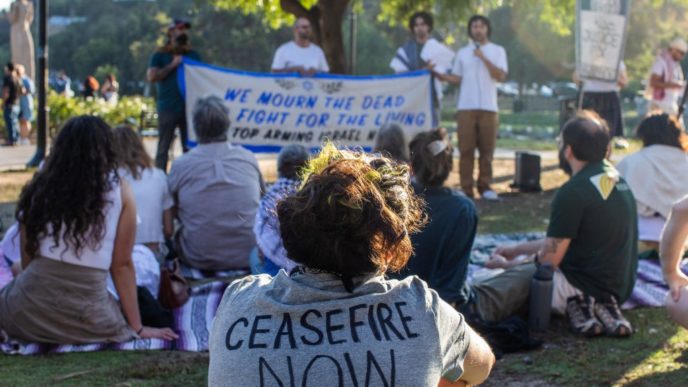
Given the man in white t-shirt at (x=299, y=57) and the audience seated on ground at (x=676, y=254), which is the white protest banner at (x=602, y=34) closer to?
the man in white t-shirt at (x=299, y=57)

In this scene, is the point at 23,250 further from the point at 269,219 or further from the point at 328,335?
the point at 328,335

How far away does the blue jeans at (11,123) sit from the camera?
17.9m

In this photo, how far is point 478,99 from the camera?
1073 centimetres

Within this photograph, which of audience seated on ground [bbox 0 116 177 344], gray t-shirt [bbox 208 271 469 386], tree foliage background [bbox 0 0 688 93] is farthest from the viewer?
tree foliage background [bbox 0 0 688 93]

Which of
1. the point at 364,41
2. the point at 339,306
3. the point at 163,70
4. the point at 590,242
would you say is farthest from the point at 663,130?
the point at 364,41

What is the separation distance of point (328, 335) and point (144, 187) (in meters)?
4.64

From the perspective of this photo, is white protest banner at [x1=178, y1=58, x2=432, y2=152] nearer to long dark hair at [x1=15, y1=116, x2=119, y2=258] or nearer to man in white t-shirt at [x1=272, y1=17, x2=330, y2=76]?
man in white t-shirt at [x1=272, y1=17, x2=330, y2=76]

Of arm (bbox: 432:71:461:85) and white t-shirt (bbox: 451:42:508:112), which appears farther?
arm (bbox: 432:71:461:85)

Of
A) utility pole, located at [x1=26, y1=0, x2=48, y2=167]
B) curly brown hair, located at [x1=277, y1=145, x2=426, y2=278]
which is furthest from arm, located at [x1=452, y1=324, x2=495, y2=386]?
utility pole, located at [x1=26, y1=0, x2=48, y2=167]

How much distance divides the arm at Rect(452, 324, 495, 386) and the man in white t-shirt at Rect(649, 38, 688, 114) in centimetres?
1084

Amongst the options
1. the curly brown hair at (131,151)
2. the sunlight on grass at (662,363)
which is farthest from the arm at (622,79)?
the curly brown hair at (131,151)

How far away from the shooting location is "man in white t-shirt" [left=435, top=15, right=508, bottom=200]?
1071 cm

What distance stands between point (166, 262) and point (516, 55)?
45.3m

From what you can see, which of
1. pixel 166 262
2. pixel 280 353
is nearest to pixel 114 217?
pixel 166 262
